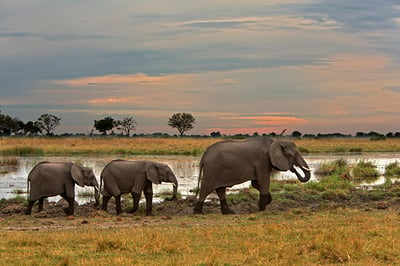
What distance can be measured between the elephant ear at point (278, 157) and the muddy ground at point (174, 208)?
1.10 metres

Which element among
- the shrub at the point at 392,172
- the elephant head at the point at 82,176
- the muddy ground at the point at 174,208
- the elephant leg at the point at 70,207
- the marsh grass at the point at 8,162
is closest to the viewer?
the muddy ground at the point at 174,208

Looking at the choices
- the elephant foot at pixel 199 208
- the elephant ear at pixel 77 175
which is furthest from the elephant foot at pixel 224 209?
the elephant ear at pixel 77 175

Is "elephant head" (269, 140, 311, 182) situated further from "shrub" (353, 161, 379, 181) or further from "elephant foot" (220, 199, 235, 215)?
"shrub" (353, 161, 379, 181)

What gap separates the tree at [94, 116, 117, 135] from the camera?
4353 inches

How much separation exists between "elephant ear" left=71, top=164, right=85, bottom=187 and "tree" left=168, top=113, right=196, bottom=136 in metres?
101

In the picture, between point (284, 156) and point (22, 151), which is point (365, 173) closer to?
point (284, 156)

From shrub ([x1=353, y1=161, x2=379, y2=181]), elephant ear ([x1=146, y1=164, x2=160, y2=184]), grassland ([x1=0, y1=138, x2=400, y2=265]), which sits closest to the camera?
grassland ([x1=0, y1=138, x2=400, y2=265])

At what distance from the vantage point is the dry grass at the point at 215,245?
9109 millimetres

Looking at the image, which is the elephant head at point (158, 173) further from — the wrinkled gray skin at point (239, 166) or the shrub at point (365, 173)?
the shrub at point (365, 173)

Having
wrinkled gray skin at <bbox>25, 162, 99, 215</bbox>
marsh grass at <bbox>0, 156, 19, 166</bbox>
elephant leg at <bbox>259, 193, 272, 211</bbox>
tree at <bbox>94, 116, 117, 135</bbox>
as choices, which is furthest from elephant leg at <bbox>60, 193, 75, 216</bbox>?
tree at <bbox>94, 116, 117, 135</bbox>

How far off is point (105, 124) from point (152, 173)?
313 feet

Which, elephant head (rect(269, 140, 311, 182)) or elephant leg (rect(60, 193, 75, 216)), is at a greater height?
elephant head (rect(269, 140, 311, 182))

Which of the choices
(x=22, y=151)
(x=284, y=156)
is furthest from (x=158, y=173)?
(x=22, y=151)

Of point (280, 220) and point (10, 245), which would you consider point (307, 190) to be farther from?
point (10, 245)
